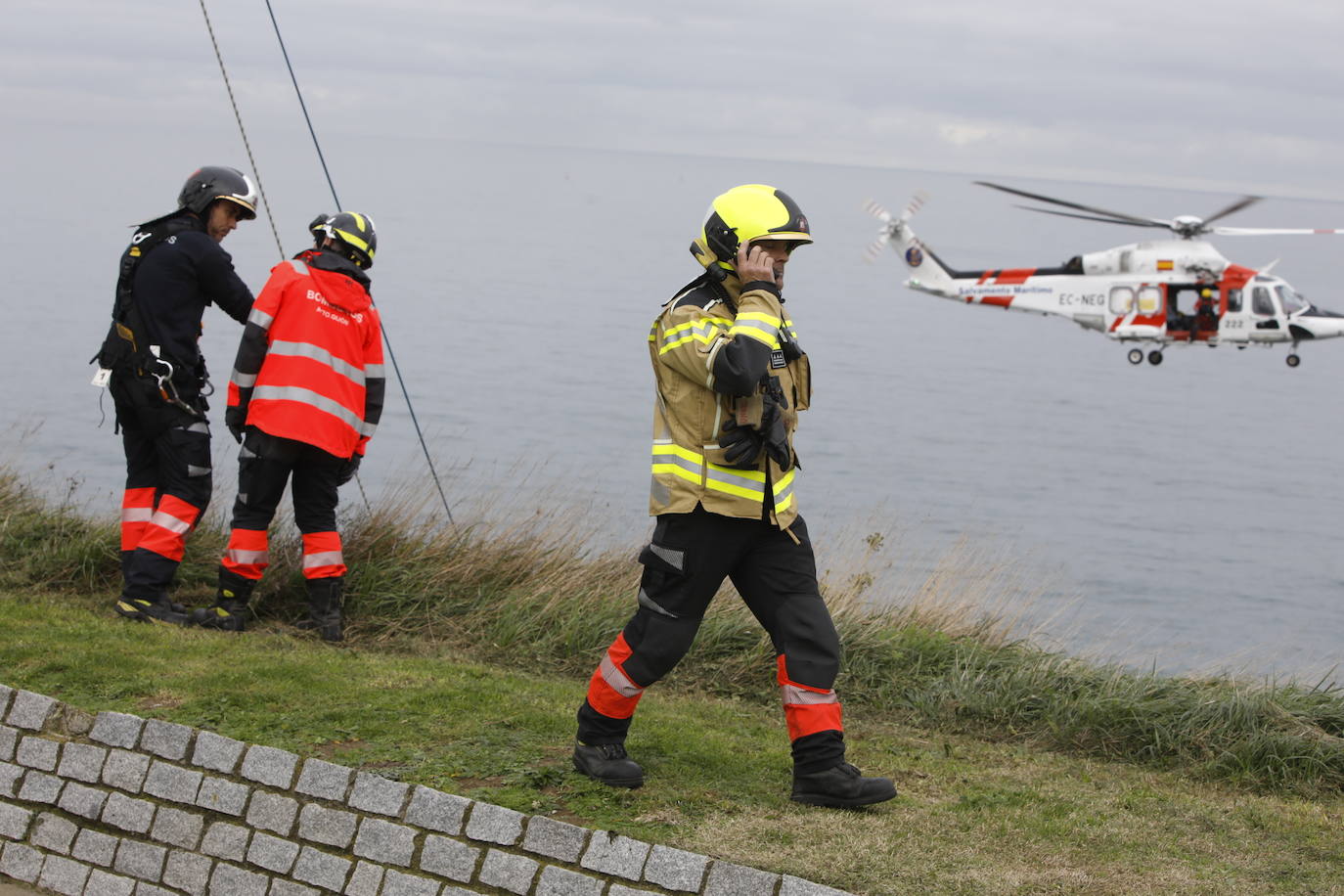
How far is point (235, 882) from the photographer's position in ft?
18.0

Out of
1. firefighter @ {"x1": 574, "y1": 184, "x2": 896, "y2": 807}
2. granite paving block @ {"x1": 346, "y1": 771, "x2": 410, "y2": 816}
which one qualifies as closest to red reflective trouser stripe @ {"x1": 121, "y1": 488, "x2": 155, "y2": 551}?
granite paving block @ {"x1": 346, "y1": 771, "x2": 410, "y2": 816}

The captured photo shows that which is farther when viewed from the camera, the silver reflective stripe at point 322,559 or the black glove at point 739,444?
the silver reflective stripe at point 322,559

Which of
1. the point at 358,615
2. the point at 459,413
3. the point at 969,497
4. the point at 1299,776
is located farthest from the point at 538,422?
the point at 1299,776

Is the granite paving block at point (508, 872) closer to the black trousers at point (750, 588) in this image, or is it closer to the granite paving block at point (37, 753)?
the black trousers at point (750, 588)

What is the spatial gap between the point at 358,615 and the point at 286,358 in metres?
1.53

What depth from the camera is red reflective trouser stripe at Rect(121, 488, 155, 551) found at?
796 cm

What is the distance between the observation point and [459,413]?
31.8 metres

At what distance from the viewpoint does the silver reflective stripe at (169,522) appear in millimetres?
7645

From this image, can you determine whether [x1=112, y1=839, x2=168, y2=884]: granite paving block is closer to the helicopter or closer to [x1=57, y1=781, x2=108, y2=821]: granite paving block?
[x1=57, y1=781, x2=108, y2=821]: granite paving block

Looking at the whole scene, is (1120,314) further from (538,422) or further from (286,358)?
(286,358)

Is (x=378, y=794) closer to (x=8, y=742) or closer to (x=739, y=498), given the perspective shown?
(x=739, y=498)

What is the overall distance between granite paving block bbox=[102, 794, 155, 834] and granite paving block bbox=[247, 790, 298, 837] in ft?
1.52

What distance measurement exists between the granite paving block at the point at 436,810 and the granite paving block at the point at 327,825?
0.77ft

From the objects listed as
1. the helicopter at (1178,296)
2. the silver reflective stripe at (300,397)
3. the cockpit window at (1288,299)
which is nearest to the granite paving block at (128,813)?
the silver reflective stripe at (300,397)
